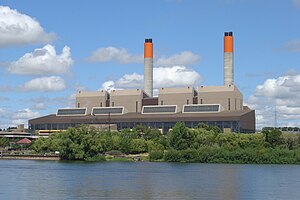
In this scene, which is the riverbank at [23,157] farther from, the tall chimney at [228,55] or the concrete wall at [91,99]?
the concrete wall at [91,99]

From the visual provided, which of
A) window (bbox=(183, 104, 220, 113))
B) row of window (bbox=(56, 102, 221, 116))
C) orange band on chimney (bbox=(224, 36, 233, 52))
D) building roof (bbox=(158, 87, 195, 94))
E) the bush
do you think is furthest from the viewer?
building roof (bbox=(158, 87, 195, 94))

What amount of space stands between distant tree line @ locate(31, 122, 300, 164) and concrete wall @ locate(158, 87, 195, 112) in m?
32.1

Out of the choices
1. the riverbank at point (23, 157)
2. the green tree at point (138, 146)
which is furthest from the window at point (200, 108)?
the riverbank at point (23, 157)

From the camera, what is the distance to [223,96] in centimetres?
11956

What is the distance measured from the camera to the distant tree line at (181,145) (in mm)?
72500

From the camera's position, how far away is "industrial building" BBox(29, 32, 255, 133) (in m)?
116

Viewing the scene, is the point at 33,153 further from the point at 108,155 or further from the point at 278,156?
the point at 278,156

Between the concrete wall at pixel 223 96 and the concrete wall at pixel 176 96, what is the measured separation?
222 cm

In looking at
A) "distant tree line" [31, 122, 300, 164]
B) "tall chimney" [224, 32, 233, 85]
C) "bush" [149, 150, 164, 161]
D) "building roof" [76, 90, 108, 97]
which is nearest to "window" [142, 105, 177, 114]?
"building roof" [76, 90, 108, 97]

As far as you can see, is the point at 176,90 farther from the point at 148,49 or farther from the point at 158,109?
the point at 148,49

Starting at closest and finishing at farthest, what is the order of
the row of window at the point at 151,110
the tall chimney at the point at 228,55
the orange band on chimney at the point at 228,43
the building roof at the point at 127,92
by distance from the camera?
the tall chimney at the point at 228,55
the orange band on chimney at the point at 228,43
the row of window at the point at 151,110
the building roof at the point at 127,92

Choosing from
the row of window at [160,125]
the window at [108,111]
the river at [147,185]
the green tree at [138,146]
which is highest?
the window at [108,111]

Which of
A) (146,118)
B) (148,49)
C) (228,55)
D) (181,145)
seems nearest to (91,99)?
(146,118)

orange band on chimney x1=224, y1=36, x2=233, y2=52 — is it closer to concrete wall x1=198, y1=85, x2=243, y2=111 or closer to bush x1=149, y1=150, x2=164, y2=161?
concrete wall x1=198, y1=85, x2=243, y2=111
